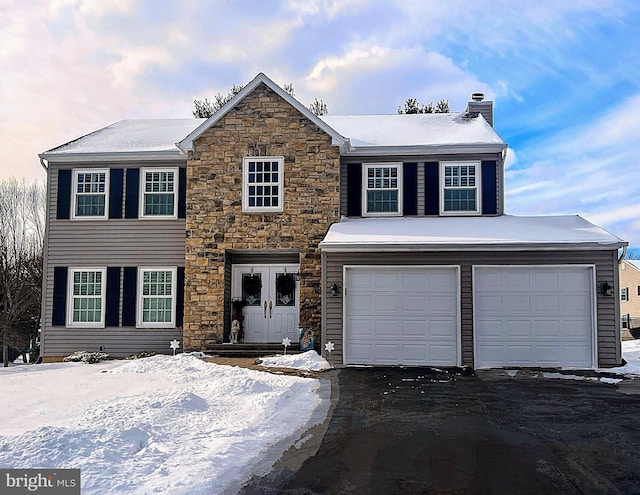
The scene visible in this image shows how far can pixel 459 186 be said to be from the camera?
52.4ft

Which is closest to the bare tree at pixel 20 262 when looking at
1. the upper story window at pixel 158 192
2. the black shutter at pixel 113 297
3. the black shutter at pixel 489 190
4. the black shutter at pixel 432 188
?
the black shutter at pixel 113 297

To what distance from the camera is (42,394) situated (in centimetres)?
959

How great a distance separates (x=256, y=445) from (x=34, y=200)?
87.2 feet

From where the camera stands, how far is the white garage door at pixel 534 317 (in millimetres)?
12891

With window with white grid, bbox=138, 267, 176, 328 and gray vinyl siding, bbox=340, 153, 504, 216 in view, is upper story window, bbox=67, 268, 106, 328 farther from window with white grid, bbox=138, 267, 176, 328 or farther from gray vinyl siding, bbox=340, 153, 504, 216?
gray vinyl siding, bbox=340, 153, 504, 216

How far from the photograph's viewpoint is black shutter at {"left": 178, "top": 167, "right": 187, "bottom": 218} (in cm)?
1597

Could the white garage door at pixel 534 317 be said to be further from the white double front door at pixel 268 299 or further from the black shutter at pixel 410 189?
the white double front door at pixel 268 299

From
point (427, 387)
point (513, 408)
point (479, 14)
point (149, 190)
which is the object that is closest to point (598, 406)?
point (513, 408)

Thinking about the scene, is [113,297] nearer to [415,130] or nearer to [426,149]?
[426,149]

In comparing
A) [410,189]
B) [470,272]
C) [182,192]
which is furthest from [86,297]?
[470,272]

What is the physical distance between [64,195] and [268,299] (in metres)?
6.35

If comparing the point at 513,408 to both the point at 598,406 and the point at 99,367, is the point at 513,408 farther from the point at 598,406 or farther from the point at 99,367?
the point at 99,367

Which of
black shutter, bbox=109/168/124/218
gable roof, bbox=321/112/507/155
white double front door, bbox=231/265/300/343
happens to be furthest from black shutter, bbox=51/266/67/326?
gable roof, bbox=321/112/507/155

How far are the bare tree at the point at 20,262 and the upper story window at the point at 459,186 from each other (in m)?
16.4
